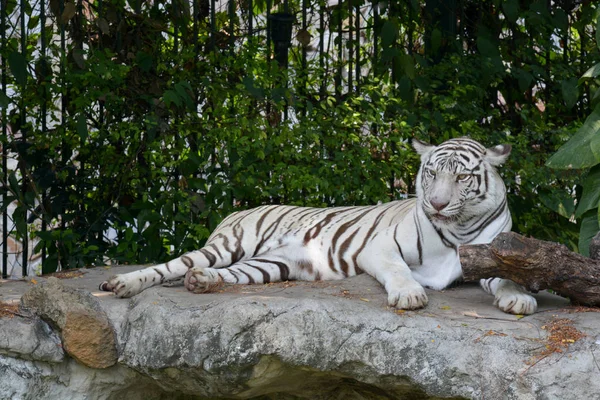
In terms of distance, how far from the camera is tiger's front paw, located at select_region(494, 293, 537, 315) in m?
3.98

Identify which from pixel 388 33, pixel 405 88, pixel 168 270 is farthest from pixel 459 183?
pixel 388 33

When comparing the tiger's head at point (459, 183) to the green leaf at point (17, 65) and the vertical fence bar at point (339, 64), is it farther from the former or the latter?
the green leaf at point (17, 65)

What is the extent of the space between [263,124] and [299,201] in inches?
22.4

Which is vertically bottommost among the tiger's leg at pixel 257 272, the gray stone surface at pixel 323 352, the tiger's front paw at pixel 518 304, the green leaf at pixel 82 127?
the gray stone surface at pixel 323 352

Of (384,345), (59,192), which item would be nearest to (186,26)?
(59,192)

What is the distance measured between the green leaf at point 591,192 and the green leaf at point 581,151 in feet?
0.35

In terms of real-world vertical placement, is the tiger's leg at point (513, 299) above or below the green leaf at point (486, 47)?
below

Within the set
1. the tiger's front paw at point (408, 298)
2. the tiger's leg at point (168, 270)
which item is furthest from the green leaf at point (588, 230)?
the tiger's leg at point (168, 270)

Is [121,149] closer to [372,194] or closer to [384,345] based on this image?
[372,194]

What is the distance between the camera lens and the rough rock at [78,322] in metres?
4.04

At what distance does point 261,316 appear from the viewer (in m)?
3.81

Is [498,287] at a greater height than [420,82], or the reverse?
[420,82]

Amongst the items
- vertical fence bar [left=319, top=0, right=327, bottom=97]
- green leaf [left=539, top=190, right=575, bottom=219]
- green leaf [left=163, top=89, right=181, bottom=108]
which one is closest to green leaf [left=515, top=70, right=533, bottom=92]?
green leaf [left=539, top=190, right=575, bottom=219]

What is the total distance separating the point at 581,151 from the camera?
475cm
